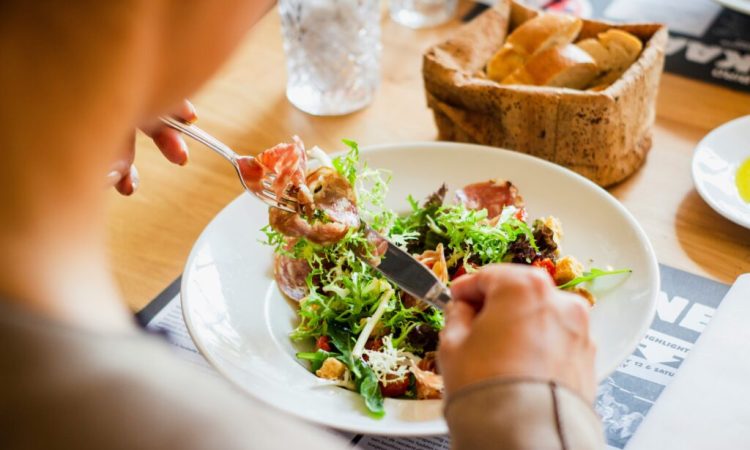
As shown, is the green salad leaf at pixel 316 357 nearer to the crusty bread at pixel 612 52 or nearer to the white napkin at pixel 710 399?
the white napkin at pixel 710 399

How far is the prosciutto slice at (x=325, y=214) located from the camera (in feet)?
3.61

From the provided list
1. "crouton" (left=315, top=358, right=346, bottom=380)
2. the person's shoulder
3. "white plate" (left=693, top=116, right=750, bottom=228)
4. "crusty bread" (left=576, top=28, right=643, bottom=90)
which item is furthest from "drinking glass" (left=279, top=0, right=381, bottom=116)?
the person's shoulder

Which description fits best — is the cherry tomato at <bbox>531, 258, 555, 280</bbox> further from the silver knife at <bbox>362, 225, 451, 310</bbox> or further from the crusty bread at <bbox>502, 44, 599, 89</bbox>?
the crusty bread at <bbox>502, 44, 599, 89</bbox>

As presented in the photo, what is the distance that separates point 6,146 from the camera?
42 centimetres

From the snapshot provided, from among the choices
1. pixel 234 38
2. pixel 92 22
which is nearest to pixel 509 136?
pixel 234 38

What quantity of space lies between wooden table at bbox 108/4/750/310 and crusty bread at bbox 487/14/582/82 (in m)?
0.20

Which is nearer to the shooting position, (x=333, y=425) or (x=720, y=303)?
(x=333, y=425)

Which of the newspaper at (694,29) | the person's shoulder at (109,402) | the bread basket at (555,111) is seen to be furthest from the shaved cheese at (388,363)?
the newspaper at (694,29)

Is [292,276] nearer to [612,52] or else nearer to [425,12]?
[612,52]

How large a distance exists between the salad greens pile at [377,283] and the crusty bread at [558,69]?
0.35 metres

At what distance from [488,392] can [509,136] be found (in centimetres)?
84

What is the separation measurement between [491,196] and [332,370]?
43 centimetres

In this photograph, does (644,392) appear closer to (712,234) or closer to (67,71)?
(712,234)

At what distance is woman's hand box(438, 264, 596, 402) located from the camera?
71 cm
